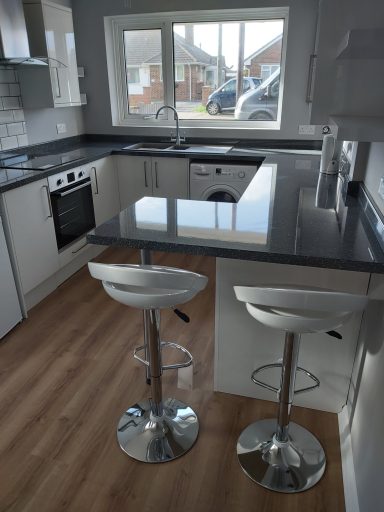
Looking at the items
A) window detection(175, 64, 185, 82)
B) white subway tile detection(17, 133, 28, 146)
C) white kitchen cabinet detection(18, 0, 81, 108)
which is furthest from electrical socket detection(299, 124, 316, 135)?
white subway tile detection(17, 133, 28, 146)

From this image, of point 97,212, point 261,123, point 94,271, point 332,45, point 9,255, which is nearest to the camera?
point 94,271

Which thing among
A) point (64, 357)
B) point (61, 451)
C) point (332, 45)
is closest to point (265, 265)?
point (332, 45)

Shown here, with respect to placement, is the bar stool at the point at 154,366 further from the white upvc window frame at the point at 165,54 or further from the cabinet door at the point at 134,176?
the white upvc window frame at the point at 165,54

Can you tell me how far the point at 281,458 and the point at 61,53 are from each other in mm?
3406

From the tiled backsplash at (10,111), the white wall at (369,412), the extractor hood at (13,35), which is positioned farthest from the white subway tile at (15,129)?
the white wall at (369,412)

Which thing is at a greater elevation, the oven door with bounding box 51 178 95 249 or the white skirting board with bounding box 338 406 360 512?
the oven door with bounding box 51 178 95 249

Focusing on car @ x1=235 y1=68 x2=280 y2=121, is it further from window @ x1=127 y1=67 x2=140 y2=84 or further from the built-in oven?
the built-in oven

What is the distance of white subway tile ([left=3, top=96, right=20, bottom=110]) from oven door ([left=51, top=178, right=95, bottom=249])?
833 millimetres

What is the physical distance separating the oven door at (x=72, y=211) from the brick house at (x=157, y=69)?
1419 millimetres

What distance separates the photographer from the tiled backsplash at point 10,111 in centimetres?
308

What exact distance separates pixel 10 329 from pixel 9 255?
479 millimetres

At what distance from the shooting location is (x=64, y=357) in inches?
89.4

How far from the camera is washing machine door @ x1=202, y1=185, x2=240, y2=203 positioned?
347 cm

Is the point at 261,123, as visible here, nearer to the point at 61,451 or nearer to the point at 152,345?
the point at 152,345
